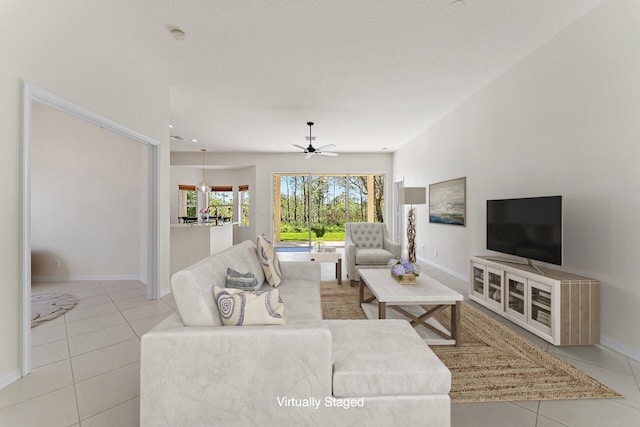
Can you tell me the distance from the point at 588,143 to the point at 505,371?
7.02 ft

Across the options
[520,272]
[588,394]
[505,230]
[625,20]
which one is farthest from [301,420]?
[625,20]

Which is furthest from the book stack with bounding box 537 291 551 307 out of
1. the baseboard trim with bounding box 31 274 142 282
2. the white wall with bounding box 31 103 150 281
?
the baseboard trim with bounding box 31 274 142 282

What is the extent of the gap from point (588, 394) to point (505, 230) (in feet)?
5.75

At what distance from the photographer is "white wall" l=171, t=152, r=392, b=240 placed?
26.9ft

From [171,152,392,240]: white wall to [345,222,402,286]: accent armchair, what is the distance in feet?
11.1

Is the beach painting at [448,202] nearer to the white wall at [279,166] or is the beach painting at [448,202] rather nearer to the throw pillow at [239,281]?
the white wall at [279,166]

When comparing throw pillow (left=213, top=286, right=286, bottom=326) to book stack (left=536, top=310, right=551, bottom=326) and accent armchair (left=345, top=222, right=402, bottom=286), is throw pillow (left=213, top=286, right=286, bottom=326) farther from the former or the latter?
accent armchair (left=345, top=222, right=402, bottom=286)

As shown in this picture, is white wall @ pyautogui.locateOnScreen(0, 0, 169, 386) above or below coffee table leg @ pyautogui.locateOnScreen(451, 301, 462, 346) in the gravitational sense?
above

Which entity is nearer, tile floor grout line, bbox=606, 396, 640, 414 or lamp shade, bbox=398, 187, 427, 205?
tile floor grout line, bbox=606, 396, 640, 414

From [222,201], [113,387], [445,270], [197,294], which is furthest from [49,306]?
[222,201]

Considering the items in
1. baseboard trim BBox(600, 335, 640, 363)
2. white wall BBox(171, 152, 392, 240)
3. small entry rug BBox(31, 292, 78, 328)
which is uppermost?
white wall BBox(171, 152, 392, 240)

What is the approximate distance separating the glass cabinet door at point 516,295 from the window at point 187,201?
31.5ft

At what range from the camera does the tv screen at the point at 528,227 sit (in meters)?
2.55

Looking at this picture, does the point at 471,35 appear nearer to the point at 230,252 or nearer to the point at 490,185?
the point at 490,185
